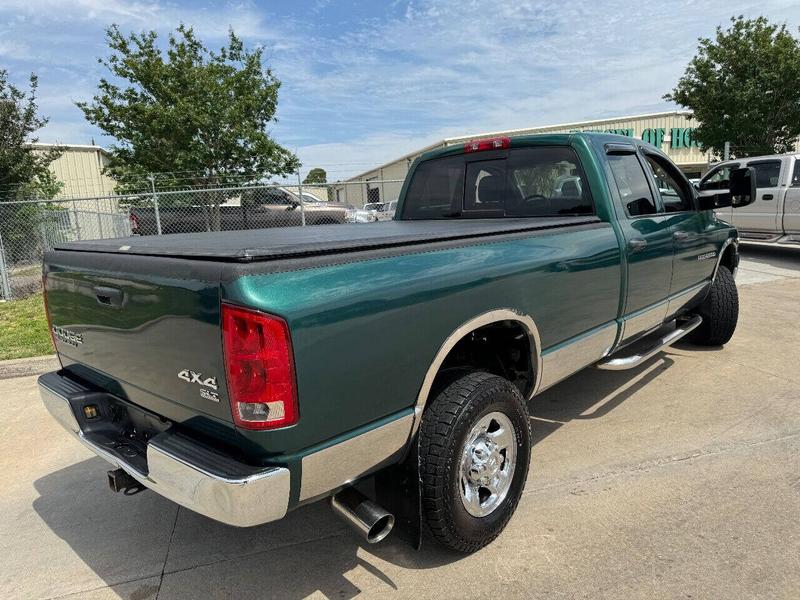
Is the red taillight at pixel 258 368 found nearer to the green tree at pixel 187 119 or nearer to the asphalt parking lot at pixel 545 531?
the asphalt parking lot at pixel 545 531

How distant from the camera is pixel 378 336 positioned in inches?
78.2

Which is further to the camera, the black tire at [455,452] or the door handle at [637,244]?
the door handle at [637,244]

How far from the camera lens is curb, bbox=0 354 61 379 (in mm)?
5543

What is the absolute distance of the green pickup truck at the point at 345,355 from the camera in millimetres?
1798

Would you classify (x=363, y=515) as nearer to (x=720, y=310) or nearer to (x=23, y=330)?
(x=720, y=310)

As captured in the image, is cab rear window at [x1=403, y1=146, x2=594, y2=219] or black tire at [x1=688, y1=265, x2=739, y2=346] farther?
black tire at [x1=688, y1=265, x2=739, y2=346]

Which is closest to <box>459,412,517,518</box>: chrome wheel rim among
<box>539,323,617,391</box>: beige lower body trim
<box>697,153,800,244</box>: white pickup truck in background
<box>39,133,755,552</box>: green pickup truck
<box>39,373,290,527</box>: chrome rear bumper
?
<box>39,133,755,552</box>: green pickup truck

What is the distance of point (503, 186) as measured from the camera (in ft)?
13.2

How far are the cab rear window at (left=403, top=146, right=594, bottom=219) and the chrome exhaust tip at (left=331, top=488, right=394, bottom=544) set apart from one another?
2373 mm

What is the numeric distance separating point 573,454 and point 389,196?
42064mm

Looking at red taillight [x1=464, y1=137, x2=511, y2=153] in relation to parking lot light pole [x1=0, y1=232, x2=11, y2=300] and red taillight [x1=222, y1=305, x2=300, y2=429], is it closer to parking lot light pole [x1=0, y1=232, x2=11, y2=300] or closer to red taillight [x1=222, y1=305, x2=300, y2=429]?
red taillight [x1=222, y1=305, x2=300, y2=429]

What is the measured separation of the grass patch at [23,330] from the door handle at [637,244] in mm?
5803

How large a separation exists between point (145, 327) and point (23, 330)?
6177 mm

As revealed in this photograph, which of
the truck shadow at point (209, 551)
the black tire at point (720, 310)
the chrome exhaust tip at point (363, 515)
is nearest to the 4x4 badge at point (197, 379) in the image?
the chrome exhaust tip at point (363, 515)
